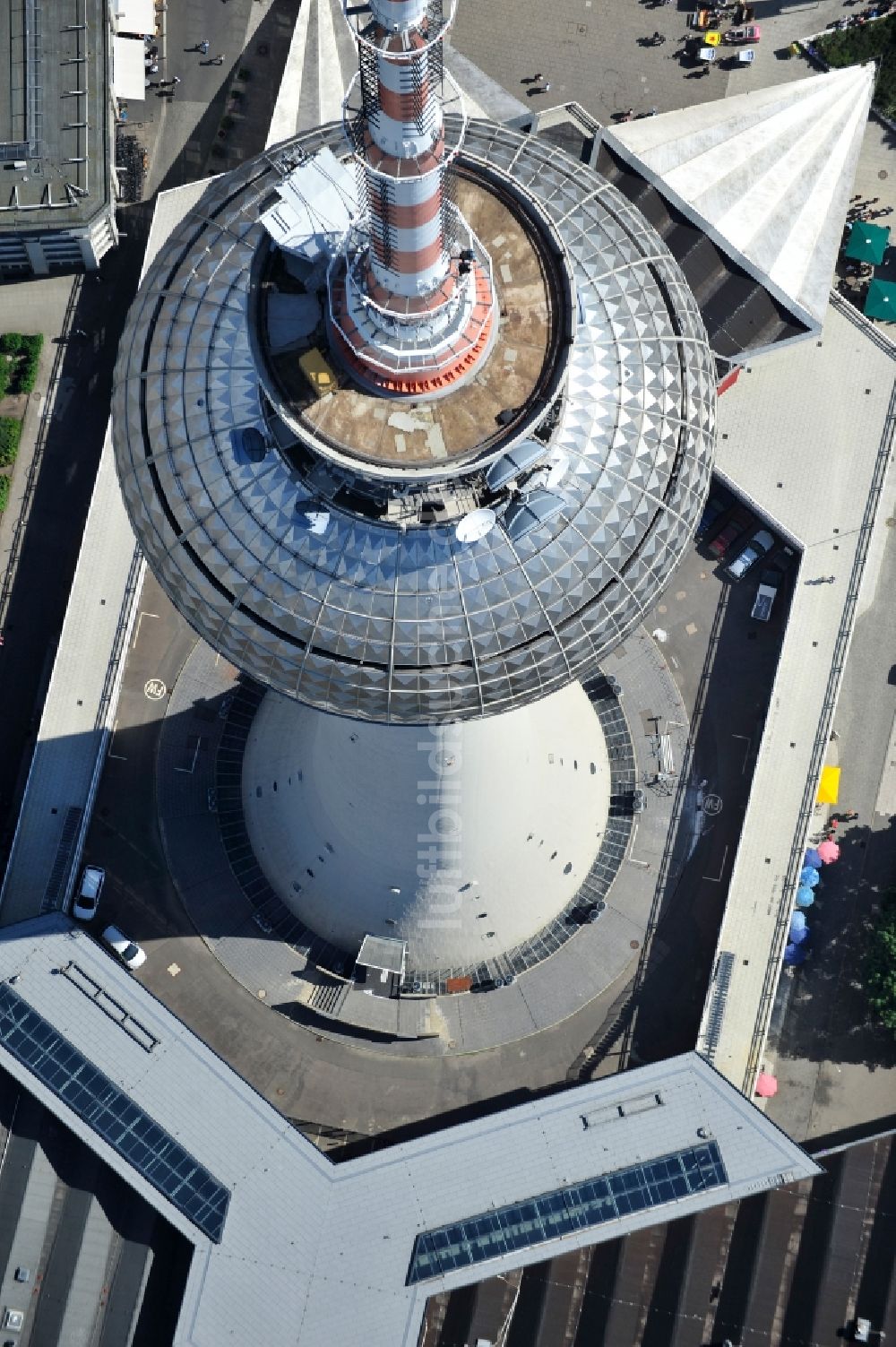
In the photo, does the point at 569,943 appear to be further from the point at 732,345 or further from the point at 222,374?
the point at 222,374

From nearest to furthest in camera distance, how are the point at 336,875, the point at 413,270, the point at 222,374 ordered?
1. the point at 413,270
2. the point at 222,374
3. the point at 336,875

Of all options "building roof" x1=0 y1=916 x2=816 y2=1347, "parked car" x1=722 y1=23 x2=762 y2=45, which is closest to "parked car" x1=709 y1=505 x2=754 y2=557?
"building roof" x1=0 y1=916 x2=816 y2=1347

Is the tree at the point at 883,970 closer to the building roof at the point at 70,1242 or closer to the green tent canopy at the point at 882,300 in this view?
the green tent canopy at the point at 882,300

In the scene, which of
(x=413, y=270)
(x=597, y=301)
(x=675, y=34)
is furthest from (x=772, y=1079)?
(x=675, y=34)

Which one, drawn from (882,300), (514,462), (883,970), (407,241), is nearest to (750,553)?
(882,300)

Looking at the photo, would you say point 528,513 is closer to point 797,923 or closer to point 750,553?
point 750,553

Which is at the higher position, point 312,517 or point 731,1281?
point 312,517

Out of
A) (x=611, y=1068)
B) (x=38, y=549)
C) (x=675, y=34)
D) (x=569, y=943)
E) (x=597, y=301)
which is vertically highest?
(x=675, y=34)
